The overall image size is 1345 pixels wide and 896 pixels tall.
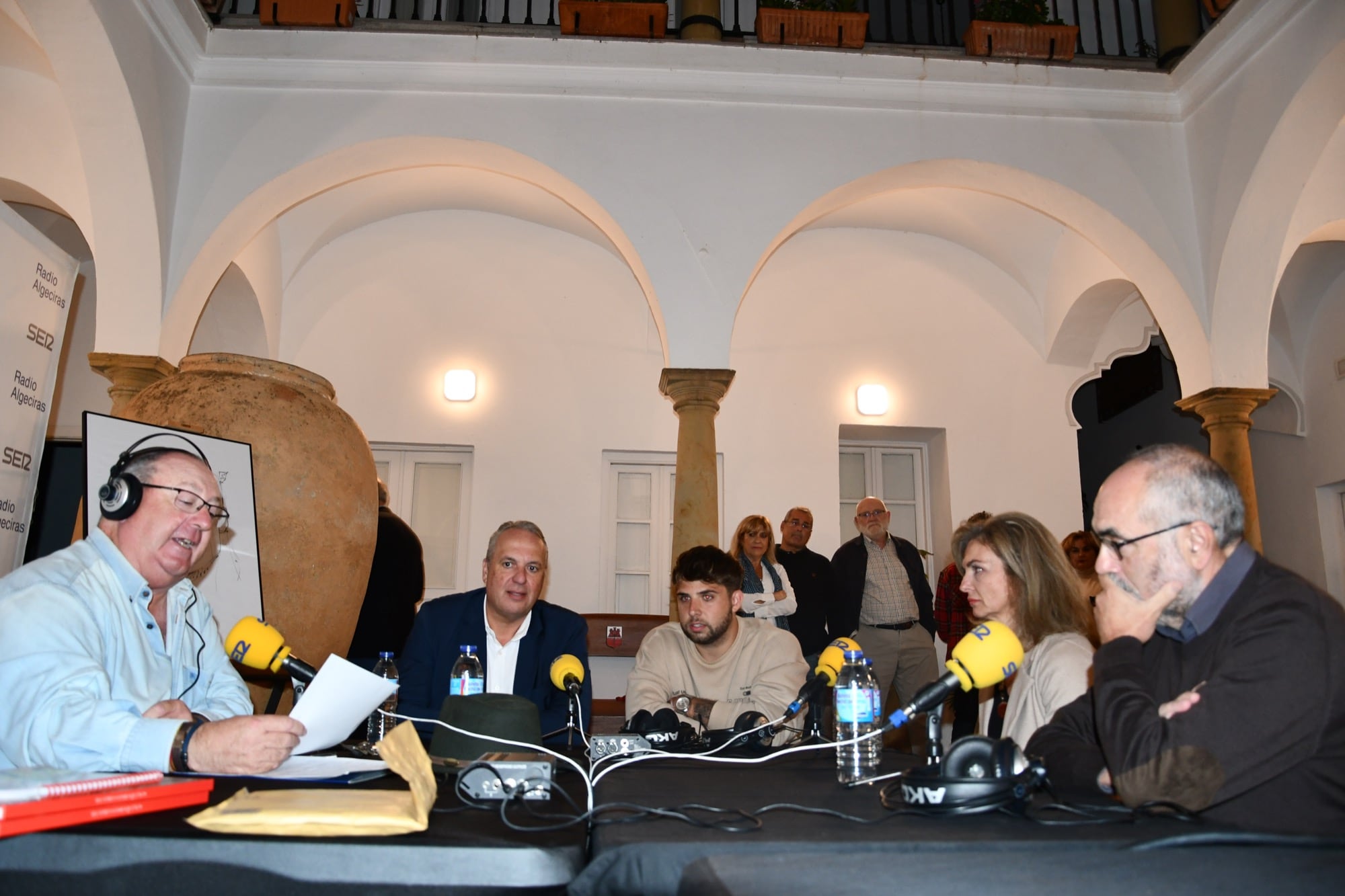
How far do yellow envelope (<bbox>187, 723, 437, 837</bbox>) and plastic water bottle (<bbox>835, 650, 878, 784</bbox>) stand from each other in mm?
908

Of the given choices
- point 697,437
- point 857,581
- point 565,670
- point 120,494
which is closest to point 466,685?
point 565,670

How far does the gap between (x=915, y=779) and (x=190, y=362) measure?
3.23 metres

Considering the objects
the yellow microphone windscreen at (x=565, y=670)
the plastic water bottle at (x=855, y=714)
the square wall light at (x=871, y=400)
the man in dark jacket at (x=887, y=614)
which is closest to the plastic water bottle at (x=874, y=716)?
the plastic water bottle at (x=855, y=714)

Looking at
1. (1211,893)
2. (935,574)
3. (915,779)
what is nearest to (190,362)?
(915,779)

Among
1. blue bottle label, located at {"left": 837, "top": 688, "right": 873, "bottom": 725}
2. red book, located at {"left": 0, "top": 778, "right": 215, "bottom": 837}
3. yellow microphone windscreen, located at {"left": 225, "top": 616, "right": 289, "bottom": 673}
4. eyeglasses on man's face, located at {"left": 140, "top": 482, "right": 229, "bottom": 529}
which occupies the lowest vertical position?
red book, located at {"left": 0, "top": 778, "right": 215, "bottom": 837}

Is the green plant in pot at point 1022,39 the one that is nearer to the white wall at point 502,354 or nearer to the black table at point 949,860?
the white wall at point 502,354

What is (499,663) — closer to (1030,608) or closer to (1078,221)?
(1030,608)

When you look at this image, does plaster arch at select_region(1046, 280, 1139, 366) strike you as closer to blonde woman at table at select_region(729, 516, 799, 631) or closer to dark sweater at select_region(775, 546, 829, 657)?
dark sweater at select_region(775, 546, 829, 657)

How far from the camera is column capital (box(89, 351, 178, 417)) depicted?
209 inches

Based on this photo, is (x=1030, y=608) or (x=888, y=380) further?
(x=888, y=380)

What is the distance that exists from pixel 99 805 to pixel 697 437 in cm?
445

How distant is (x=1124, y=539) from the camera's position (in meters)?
1.67

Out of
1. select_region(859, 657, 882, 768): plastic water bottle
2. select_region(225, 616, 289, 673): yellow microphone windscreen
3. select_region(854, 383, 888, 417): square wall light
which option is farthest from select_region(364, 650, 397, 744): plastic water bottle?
select_region(854, 383, 888, 417): square wall light

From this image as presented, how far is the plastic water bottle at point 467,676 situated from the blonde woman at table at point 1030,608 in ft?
4.36
